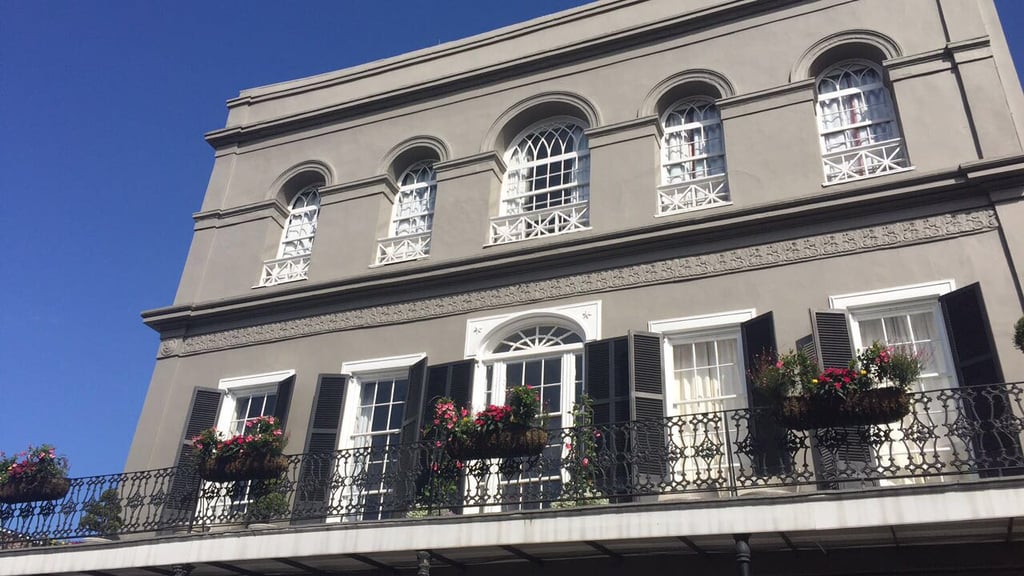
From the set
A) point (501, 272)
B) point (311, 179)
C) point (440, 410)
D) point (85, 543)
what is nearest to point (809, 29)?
point (501, 272)

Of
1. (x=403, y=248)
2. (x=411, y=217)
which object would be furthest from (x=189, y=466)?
(x=411, y=217)

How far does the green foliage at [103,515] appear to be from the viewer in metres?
11.1

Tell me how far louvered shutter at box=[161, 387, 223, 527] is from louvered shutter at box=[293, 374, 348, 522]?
4.76 ft

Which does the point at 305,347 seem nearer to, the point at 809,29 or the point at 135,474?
the point at 135,474

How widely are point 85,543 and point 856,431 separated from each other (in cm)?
906

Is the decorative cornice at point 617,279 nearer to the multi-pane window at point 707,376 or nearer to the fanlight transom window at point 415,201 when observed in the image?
the multi-pane window at point 707,376

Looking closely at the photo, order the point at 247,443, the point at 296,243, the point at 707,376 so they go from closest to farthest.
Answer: the point at 707,376, the point at 247,443, the point at 296,243

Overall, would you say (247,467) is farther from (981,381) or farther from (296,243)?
(981,381)

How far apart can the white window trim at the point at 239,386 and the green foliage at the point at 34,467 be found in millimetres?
2130

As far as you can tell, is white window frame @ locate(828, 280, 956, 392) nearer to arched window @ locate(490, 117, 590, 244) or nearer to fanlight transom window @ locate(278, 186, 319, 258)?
arched window @ locate(490, 117, 590, 244)

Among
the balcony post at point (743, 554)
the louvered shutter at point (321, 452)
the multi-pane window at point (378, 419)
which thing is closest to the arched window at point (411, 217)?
the multi-pane window at point (378, 419)

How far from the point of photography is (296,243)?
583 inches

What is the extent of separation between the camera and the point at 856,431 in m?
8.50

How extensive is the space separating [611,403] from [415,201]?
18.2 ft
